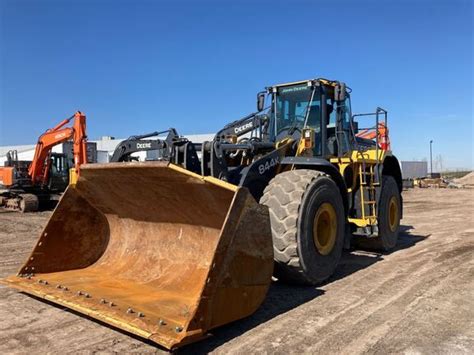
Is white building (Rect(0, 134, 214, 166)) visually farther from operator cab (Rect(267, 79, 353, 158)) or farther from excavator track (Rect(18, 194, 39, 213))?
operator cab (Rect(267, 79, 353, 158))

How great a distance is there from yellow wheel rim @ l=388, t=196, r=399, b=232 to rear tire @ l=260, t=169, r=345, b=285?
9.59 ft

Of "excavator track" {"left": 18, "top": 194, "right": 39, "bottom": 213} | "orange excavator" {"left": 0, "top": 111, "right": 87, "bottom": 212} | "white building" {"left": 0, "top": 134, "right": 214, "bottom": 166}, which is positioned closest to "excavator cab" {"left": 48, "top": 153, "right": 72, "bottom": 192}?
"orange excavator" {"left": 0, "top": 111, "right": 87, "bottom": 212}

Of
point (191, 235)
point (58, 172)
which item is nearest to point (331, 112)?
point (191, 235)

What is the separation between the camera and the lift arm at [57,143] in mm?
14688

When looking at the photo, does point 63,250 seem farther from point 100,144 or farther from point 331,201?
point 100,144

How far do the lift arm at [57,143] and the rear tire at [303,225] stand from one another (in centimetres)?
1060

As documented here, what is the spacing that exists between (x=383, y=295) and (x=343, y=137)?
294 centimetres

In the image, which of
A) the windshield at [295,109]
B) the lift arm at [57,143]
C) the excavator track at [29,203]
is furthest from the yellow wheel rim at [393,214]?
the excavator track at [29,203]

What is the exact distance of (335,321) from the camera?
4469mm

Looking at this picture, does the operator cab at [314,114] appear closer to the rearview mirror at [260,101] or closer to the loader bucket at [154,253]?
the rearview mirror at [260,101]

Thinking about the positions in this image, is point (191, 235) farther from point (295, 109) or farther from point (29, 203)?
point (29, 203)

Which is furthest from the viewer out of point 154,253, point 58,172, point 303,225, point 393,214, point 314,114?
point 58,172

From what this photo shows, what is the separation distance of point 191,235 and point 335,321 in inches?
71.1

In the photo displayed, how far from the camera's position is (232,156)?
602cm
